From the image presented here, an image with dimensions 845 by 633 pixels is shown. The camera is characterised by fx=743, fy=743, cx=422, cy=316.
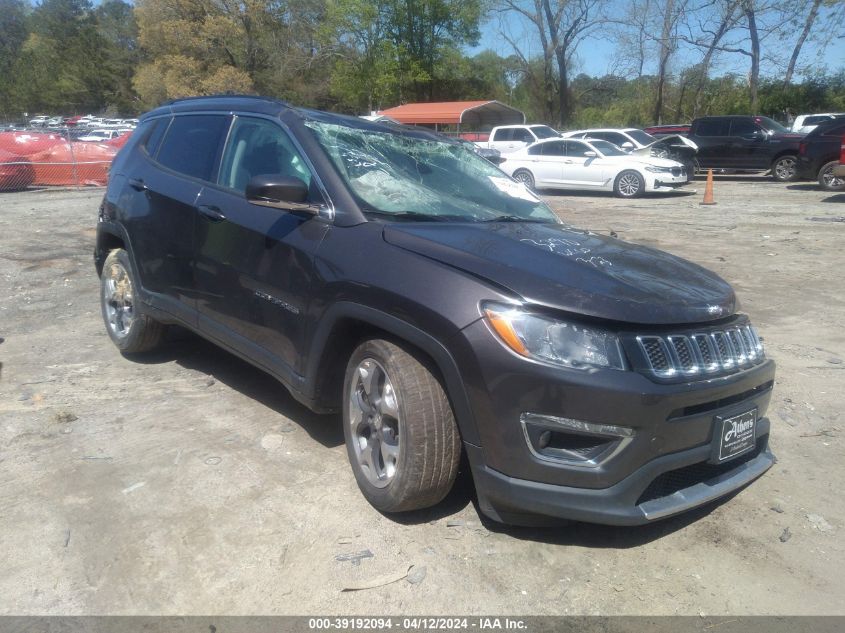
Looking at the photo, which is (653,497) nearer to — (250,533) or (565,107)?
(250,533)

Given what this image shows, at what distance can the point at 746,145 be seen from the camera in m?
21.0

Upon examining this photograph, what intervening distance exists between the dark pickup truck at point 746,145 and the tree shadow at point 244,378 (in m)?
18.8

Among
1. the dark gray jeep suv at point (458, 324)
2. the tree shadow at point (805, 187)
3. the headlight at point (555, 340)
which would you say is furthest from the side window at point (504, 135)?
the headlight at point (555, 340)

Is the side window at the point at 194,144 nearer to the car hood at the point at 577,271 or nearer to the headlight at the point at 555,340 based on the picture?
the car hood at the point at 577,271

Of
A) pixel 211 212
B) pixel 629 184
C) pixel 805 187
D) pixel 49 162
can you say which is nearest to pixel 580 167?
pixel 629 184

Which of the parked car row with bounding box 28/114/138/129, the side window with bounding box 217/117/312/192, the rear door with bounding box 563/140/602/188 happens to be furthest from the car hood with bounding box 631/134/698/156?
the parked car row with bounding box 28/114/138/129

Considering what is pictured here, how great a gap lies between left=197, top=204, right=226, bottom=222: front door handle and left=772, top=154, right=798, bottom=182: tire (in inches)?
782

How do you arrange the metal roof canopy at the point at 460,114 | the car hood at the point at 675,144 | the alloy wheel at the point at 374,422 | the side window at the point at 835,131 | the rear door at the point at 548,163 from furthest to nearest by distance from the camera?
the metal roof canopy at the point at 460,114 < the car hood at the point at 675,144 < the rear door at the point at 548,163 < the side window at the point at 835,131 < the alloy wheel at the point at 374,422

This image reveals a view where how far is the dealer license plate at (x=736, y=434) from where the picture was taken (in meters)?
2.91

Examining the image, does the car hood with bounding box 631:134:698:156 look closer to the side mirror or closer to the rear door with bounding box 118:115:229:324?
the rear door with bounding box 118:115:229:324

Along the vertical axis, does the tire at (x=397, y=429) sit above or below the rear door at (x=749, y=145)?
below

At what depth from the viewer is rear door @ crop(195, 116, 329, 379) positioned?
11.8ft

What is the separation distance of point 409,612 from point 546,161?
57.9 feet

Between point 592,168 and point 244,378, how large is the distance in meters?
15.1
